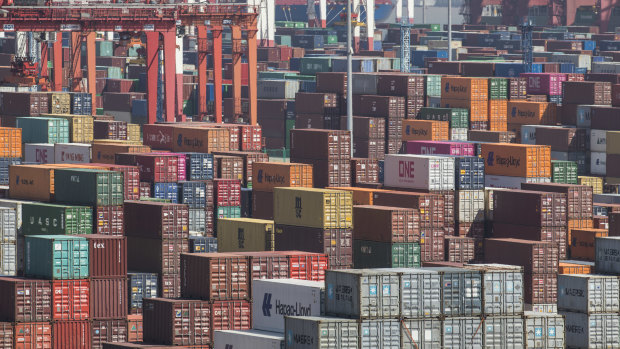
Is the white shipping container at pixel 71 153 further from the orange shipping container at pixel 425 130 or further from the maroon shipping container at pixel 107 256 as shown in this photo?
the maroon shipping container at pixel 107 256

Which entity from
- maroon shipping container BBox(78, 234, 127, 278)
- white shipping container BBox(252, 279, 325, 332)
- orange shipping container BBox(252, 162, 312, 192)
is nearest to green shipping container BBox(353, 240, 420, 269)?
white shipping container BBox(252, 279, 325, 332)

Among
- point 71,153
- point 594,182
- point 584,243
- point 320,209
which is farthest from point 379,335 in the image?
point 594,182

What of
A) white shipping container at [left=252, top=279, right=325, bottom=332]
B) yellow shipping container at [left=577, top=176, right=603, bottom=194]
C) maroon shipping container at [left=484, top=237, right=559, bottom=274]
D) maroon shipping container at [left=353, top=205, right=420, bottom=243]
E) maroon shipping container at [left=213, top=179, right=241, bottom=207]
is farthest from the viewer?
yellow shipping container at [left=577, top=176, right=603, bottom=194]

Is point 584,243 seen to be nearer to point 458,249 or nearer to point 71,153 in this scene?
point 458,249

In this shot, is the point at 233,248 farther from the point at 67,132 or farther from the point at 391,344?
the point at 67,132

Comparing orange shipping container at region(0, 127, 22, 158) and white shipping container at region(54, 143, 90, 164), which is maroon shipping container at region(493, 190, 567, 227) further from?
orange shipping container at region(0, 127, 22, 158)

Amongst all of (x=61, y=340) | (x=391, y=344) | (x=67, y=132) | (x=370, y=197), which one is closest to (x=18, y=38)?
(x=67, y=132)
